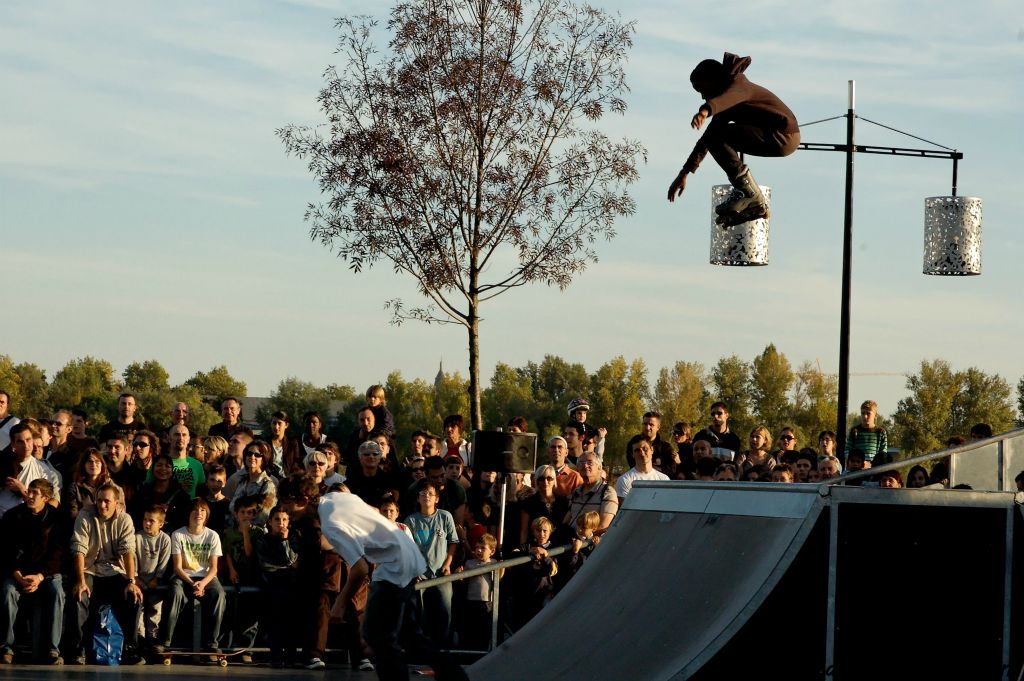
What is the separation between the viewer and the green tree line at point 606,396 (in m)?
53.6

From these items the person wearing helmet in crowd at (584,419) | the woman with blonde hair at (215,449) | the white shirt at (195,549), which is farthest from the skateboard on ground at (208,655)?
the person wearing helmet in crowd at (584,419)

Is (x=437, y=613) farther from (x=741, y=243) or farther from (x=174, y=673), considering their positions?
(x=741, y=243)

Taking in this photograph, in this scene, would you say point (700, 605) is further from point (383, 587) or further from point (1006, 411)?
point (1006, 411)

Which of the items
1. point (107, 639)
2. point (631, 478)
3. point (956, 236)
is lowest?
point (107, 639)

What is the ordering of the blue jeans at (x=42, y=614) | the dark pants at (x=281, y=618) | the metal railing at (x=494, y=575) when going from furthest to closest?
the dark pants at (x=281, y=618) → the blue jeans at (x=42, y=614) → the metal railing at (x=494, y=575)

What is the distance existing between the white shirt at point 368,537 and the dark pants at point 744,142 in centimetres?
270

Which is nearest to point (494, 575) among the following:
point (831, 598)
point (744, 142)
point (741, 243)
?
point (831, 598)

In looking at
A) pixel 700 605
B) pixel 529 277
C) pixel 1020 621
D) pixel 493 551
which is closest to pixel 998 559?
pixel 1020 621

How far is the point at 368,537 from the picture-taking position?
7.11 metres

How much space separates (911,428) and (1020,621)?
139 ft

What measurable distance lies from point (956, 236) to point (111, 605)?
25.5 feet

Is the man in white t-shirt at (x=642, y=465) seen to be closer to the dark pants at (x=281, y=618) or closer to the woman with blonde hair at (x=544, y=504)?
the woman with blonde hair at (x=544, y=504)

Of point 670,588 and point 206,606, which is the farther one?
point 206,606

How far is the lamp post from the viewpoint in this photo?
36.7ft
